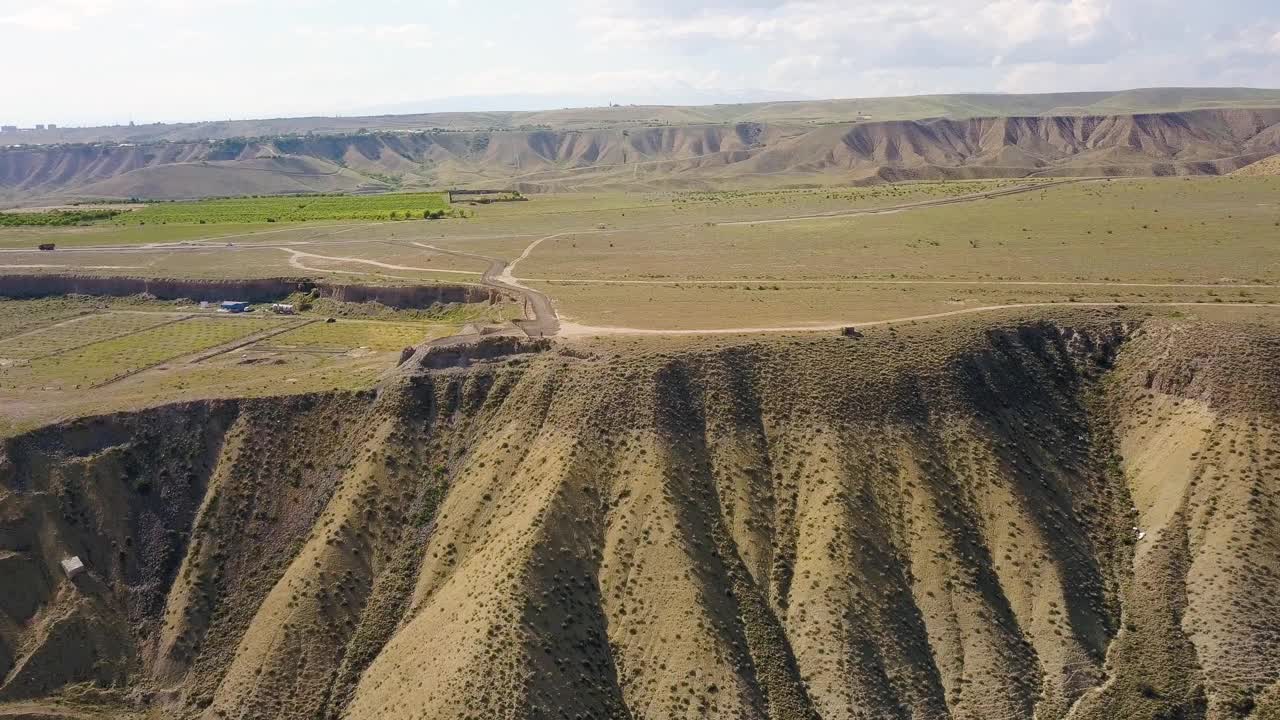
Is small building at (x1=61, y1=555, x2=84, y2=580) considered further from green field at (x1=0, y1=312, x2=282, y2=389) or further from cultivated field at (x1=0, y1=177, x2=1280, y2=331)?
cultivated field at (x1=0, y1=177, x2=1280, y2=331)

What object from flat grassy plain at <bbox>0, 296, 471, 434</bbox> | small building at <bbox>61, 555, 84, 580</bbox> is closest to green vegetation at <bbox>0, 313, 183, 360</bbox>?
flat grassy plain at <bbox>0, 296, 471, 434</bbox>

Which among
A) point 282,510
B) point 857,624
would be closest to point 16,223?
point 282,510

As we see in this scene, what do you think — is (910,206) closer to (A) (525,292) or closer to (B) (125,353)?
(A) (525,292)

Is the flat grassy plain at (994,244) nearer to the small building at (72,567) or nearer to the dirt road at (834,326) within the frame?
the dirt road at (834,326)

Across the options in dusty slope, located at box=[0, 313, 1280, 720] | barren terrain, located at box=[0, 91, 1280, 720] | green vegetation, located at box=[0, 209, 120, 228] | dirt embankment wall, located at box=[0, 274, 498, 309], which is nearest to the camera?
dusty slope, located at box=[0, 313, 1280, 720]

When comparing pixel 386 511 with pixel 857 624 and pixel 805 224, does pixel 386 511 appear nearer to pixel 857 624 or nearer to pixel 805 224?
pixel 857 624

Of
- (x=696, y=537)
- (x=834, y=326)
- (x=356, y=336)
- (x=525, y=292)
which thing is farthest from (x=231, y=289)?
(x=696, y=537)
